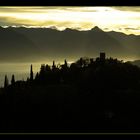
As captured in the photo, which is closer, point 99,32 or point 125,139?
point 125,139

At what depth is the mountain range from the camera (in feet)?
6.97

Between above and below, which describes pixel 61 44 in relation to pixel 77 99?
above

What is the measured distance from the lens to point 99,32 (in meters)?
2.19

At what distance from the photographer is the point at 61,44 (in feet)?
7.18

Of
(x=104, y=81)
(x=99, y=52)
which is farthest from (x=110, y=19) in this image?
(x=104, y=81)

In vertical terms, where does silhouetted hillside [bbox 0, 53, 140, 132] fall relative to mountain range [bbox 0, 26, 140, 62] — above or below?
below

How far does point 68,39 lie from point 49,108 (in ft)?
1.51

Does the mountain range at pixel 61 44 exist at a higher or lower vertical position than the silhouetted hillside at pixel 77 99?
higher

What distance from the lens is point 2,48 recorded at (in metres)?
2.10

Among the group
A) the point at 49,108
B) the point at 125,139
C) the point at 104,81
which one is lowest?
the point at 125,139

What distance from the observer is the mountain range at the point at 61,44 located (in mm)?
2125

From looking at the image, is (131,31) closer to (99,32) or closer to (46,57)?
(99,32)

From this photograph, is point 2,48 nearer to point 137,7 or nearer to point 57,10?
point 57,10

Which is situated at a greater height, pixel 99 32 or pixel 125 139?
pixel 99 32
